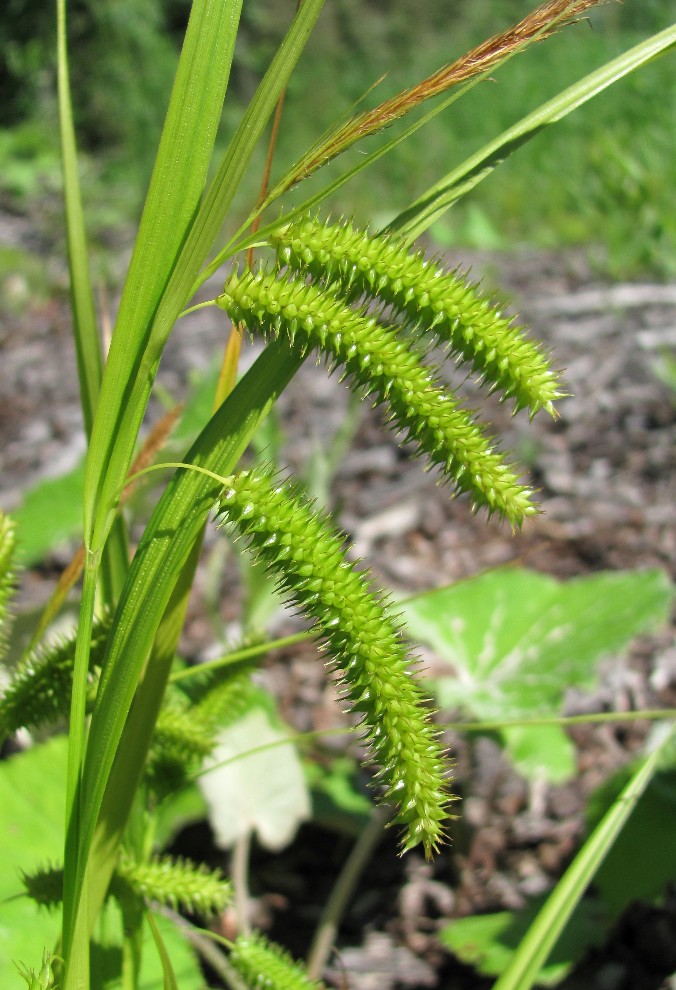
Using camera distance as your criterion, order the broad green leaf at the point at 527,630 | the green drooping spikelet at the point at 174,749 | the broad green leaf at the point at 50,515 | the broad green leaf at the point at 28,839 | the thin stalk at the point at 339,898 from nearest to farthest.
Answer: the green drooping spikelet at the point at 174,749 < the broad green leaf at the point at 28,839 < the thin stalk at the point at 339,898 < the broad green leaf at the point at 527,630 < the broad green leaf at the point at 50,515

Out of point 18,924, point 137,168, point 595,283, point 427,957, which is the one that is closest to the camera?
point 18,924

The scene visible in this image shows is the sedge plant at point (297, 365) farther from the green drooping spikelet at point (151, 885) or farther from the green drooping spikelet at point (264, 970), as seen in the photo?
the green drooping spikelet at point (264, 970)

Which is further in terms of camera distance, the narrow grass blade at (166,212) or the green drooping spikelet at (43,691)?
the green drooping spikelet at (43,691)

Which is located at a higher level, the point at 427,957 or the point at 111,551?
the point at 111,551

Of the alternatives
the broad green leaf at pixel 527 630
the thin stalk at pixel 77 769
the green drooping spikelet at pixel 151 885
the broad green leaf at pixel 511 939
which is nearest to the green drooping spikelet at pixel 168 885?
the green drooping spikelet at pixel 151 885

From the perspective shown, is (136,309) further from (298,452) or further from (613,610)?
(298,452)

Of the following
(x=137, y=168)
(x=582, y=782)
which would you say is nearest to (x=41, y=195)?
(x=137, y=168)
